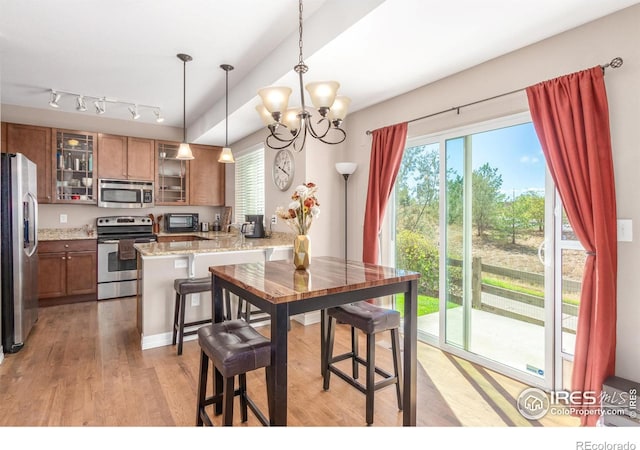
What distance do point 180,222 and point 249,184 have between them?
4.50 ft

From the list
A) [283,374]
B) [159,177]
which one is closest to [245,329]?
[283,374]

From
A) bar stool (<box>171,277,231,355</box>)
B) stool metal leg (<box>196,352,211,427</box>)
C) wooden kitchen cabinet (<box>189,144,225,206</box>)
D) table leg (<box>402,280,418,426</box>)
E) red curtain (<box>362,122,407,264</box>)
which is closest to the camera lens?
stool metal leg (<box>196,352,211,427</box>)

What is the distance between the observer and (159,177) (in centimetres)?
555

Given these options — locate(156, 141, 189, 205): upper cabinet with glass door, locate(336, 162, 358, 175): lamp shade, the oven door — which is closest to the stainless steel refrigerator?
the oven door

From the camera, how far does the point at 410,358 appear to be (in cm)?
202

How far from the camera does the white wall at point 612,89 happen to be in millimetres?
1989

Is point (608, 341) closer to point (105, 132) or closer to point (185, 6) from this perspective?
point (185, 6)

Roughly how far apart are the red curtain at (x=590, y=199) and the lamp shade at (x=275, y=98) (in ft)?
5.62

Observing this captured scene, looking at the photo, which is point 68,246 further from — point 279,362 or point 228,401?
point 279,362

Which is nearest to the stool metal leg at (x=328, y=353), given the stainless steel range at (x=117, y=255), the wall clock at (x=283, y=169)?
the wall clock at (x=283, y=169)

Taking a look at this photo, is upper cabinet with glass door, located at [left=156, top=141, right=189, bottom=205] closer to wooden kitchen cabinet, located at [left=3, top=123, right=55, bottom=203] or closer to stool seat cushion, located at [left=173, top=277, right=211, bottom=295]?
wooden kitchen cabinet, located at [left=3, top=123, right=55, bottom=203]

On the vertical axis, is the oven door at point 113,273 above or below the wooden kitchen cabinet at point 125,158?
below

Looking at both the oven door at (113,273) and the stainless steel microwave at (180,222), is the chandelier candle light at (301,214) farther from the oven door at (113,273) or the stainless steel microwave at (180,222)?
the stainless steel microwave at (180,222)

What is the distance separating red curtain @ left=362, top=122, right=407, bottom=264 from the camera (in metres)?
3.36
